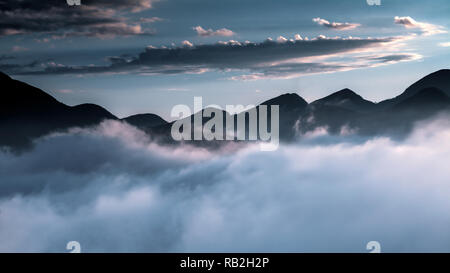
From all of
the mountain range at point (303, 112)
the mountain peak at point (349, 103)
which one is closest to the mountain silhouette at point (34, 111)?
the mountain range at point (303, 112)

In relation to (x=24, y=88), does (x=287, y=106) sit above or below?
below

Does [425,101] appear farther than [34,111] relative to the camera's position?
No

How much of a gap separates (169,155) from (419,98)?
10713 centimetres

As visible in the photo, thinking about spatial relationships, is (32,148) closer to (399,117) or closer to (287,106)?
(287,106)

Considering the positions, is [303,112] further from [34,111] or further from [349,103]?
[34,111]

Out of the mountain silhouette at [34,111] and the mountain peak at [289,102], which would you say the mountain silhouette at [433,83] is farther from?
the mountain silhouette at [34,111]

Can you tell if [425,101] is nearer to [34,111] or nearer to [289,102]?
[289,102]

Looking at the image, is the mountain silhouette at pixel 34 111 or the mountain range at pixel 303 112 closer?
the mountain range at pixel 303 112

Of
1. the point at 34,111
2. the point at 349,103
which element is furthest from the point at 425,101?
the point at 34,111

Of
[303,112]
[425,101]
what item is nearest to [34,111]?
[303,112]

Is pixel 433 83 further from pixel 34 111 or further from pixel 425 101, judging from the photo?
pixel 34 111

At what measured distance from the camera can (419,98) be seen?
13562 cm

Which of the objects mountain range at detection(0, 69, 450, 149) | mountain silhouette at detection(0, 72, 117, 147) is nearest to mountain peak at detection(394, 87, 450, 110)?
mountain range at detection(0, 69, 450, 149)
